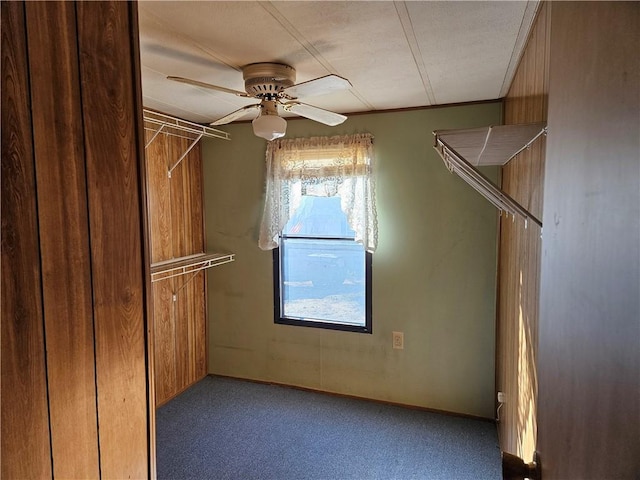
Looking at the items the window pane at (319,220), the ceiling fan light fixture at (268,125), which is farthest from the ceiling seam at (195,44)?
the window pane at (319,220)

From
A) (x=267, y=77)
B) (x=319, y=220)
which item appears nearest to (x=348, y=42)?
(x=267, y=77)

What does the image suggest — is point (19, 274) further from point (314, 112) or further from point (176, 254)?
point (176, 254)

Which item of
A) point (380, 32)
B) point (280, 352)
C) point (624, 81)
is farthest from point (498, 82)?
point (280, 352)

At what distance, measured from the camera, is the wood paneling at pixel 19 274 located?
2.58 ft

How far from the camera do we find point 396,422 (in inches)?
110

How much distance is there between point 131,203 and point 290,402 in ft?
8.03

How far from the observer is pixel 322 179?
3.00m

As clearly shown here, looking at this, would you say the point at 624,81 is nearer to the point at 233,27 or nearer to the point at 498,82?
the point at 233,27

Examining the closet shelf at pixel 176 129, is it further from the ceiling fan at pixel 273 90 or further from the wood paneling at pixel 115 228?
the wood paneling at pixel 115 228

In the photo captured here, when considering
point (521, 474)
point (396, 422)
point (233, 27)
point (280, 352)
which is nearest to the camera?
point (521, 474)

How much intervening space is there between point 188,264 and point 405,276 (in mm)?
1606

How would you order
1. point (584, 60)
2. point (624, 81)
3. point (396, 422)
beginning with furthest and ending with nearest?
1. point (396, 422)
2. point (584, 60)
3. point (624, 81)

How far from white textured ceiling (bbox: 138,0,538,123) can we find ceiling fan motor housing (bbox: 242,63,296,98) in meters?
0.04

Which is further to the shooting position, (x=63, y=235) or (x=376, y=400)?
(x=376, y=400)
